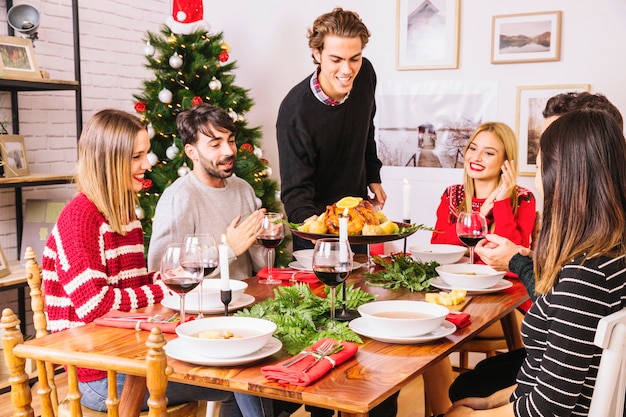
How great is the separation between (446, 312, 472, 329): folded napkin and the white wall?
2.45 meters

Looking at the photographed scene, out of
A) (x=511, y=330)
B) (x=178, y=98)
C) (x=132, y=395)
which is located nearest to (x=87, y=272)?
(x=132, y=395)

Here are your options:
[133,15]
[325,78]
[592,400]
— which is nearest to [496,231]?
[325,78]

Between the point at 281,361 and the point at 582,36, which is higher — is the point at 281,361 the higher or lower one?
the lower one

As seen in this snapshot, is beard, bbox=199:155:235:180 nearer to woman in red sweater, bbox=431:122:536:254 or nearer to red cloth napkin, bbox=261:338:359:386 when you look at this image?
woman in red sweater, bbox=431:122:536:254

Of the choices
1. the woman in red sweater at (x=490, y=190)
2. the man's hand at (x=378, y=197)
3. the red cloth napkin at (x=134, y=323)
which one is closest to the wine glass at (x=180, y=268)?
the red cloth napkin at (x=134, y=323)

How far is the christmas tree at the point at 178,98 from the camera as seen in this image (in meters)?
4.23

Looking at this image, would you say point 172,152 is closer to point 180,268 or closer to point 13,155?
point 13,155

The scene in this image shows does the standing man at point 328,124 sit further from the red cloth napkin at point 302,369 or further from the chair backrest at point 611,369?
the chair backrest at point 611,369

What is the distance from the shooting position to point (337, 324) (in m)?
1.83

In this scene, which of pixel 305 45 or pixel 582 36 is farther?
pixel 305 45

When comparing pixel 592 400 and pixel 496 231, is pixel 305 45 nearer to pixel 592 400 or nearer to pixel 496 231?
pixel 496 231

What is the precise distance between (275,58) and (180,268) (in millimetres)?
3438

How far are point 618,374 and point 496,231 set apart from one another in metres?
1.76

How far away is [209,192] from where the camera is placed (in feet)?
9.89
